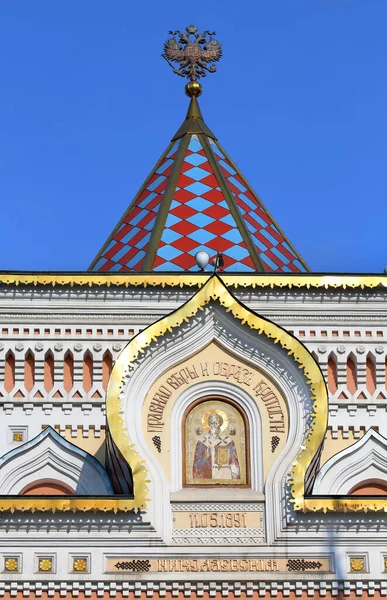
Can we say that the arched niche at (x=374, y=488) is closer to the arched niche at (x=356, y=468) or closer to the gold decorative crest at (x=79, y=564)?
the arched niche at (x=356, y=468)

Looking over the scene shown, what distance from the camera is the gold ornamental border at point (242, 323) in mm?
15312

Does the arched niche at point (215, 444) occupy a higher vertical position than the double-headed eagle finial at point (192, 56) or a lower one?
lower

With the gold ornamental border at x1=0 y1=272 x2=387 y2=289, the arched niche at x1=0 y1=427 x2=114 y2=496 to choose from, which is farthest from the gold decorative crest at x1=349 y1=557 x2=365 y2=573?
the gold ornamental border at x1=0 y1=272 x2=387 y2=289

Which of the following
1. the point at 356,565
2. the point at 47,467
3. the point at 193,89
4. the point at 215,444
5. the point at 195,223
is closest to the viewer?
the point at 356,565

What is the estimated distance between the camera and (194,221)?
801 inches

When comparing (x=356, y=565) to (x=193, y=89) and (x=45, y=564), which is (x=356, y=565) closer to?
(x=45, y=564)

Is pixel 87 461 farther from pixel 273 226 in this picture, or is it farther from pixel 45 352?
pixel 273 226

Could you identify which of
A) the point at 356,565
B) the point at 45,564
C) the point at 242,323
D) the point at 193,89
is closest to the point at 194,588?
the point at 45,564

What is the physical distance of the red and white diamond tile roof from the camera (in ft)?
65.0

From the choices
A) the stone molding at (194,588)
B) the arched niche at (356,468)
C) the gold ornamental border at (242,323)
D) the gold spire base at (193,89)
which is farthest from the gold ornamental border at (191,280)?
the gold spire base at (193,89)

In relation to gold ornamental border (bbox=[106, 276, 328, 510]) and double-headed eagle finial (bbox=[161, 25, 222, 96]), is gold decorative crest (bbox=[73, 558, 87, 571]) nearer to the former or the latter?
gold ornamental border (bbox=[106, 276, 328, 510])

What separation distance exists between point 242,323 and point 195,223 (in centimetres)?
446

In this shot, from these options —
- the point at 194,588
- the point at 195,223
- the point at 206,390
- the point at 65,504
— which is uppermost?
the point at 195,223

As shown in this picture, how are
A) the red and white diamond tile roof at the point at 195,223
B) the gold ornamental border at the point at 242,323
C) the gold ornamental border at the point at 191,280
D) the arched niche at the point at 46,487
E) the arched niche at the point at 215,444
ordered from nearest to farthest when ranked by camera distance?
the gold ornamental border at the point at 242,323 < the arched niche at the point at 215,444 < the arched niche at the point at 46,487 < the gold ornamental border at the point at 191,280 < the red and white diamond tile roof at the point at 195,223
